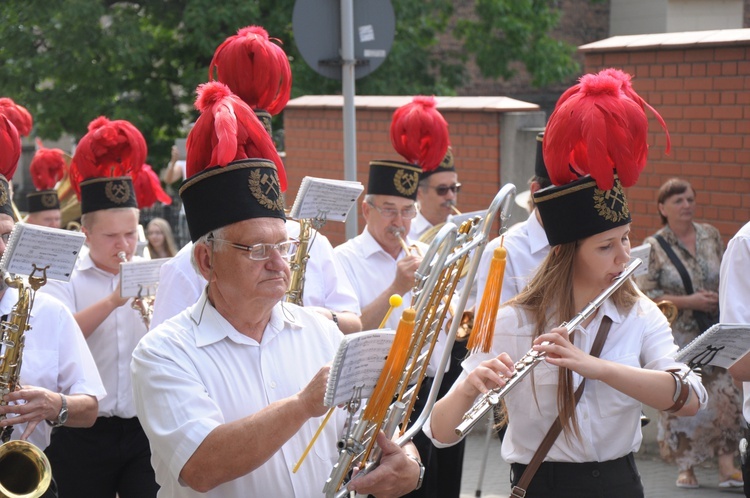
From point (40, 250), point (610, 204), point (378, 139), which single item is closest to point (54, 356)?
point (40, 250)

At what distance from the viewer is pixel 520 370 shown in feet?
12.2

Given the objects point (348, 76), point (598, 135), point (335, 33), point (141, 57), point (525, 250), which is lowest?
point (525, 250)

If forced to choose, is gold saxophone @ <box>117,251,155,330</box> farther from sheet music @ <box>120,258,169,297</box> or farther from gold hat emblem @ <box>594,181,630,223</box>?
gold hat emblem @ <box>594,181,630,223</box>

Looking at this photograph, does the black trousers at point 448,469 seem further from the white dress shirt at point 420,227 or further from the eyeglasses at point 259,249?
the eyeglasses at point 259,249

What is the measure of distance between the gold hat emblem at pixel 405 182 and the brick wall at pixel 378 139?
3636 millimetres

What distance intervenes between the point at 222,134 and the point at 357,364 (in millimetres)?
913

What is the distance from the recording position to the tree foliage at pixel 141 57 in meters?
15.9

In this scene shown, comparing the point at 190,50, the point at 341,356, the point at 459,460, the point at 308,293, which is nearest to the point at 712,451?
the point at 459,460

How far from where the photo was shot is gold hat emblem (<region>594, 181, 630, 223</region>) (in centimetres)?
392

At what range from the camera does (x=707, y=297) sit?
26.1 ft

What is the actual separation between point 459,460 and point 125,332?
6.77ft

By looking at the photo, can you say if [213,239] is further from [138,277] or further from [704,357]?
[138,277]

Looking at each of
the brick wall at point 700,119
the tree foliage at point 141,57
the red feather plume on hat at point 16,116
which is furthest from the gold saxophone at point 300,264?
the tree foliage at point 141,57

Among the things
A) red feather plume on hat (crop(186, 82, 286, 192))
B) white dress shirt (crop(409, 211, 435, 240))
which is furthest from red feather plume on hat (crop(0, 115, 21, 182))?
white dress shirt (crop(409, 211, 435, 240))
